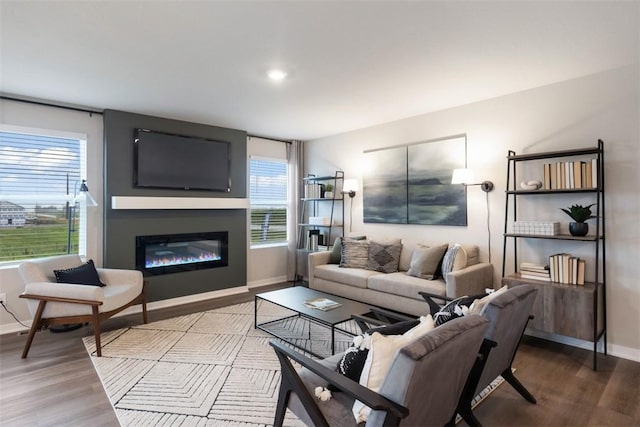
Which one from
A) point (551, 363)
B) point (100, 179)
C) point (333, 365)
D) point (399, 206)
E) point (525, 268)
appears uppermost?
point (100, 179)

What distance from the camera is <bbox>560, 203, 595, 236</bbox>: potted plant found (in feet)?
9.82

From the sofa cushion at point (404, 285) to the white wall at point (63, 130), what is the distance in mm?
Answer: 3441

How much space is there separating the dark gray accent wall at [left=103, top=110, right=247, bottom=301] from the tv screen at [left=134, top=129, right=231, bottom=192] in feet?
0.28

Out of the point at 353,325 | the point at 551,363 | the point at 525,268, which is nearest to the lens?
the point at 551,363

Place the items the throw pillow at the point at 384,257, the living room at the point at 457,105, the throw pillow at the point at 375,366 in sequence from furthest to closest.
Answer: the throw pillow at the point at 384,257, the living room at the point at 457,105, the throw pillow at the point at 375,366

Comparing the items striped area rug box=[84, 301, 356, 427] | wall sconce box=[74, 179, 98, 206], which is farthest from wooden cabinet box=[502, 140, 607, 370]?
wall sconce box=[74, 179, 98, 206]

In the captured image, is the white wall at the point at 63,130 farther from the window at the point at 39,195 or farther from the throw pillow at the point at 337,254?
the throw pillow at the point at 337,254

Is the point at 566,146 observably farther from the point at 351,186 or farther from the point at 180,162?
the point at 180,162

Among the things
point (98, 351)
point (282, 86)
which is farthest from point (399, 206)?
point (98, 351)

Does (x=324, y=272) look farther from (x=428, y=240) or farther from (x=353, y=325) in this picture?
(x=428, y=240)

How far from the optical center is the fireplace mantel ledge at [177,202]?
4.15 metres

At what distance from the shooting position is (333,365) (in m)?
1.89

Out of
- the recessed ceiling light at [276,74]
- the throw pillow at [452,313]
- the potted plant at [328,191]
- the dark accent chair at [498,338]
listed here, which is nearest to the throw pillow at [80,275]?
the recessed ceiling light at [276,74]

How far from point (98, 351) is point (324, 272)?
2633 millimetres
